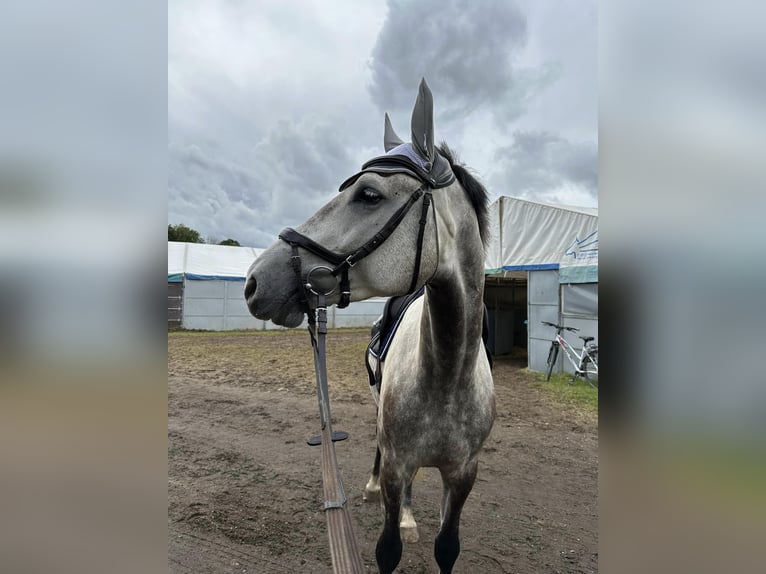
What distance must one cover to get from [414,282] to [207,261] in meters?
22.3

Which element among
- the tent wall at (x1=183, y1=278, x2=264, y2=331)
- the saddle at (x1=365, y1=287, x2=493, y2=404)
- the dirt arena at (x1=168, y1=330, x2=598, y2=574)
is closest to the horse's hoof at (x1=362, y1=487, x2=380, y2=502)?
the dirt arena at (x1=168, y1=330, x2=598, y2=574)

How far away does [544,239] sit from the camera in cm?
1032

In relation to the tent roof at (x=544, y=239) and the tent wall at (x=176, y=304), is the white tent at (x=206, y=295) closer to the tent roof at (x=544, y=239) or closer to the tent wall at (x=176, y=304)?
the tent wall at (x=176, y=304)

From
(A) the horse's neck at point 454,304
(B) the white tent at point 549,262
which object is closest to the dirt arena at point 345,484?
(A) the horse's neck at point 454,304

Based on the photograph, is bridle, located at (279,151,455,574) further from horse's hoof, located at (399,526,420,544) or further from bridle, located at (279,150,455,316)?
horse's hoof, located at (399,526,420,544)

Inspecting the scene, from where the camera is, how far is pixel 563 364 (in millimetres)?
9352

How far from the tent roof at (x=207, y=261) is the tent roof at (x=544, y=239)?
12.5 m

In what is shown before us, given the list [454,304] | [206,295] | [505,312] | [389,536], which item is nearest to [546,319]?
[505,312]

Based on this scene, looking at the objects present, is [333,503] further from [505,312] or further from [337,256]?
[505,312]

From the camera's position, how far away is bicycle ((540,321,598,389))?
8.02m
